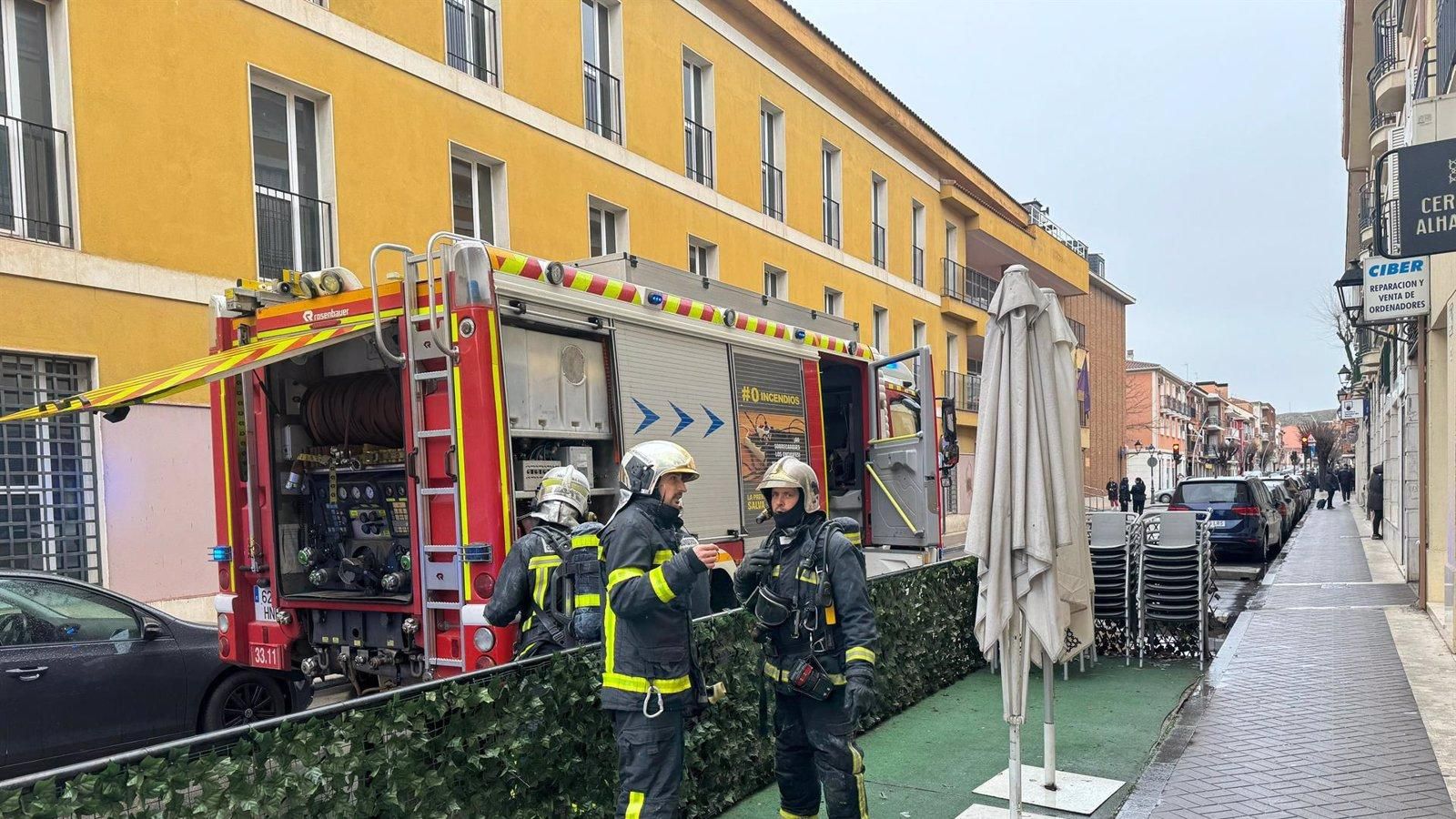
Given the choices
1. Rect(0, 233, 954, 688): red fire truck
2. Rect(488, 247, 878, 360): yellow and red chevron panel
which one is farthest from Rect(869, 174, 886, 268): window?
Rect(0, 233, 954, 688): red fire truck

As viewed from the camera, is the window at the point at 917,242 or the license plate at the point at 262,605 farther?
the window at the point at 917,242

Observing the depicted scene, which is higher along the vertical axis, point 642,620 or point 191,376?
point 191,376

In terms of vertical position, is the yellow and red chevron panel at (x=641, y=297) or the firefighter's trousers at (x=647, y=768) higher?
the yellow and red chevron panel at (x=641, y=297)

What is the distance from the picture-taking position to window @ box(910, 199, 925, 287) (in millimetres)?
27078

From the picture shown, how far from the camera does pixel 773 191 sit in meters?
20.7

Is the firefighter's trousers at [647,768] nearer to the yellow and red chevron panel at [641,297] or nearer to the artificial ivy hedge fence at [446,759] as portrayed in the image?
the artificial ivy hedge fence at [446,759]

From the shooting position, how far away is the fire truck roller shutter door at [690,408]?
22.1 ft

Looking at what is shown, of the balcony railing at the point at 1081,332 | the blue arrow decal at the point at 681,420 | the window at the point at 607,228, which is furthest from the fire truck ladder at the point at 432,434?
the balcony railing at the point at 1081,332

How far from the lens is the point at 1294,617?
1127cm

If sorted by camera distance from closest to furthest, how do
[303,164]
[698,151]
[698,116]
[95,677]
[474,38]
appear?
[95,677]
[303,164]
[474,38]
[698,151]
[698,116]

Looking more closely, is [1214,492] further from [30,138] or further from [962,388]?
[30,138]

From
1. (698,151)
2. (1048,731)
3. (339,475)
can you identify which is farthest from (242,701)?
(698,151)

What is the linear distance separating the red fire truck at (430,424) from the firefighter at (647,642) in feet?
6.04

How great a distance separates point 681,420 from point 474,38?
907 cm
